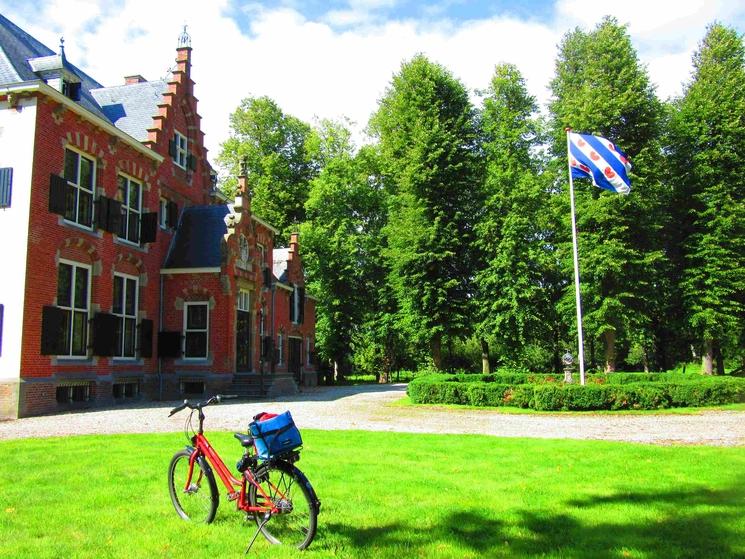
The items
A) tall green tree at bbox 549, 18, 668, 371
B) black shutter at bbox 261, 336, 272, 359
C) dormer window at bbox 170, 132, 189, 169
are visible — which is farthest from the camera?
tall green tree at bbox 549, 18, 668, 371

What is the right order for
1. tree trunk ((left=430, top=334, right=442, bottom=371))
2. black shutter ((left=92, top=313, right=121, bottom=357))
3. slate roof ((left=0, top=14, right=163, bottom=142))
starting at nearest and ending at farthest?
slate roof ((left=0, top=14, right=163, bottom=142))
black shutter ((left=92, top=313, right=121, bottom=357))
tree trunk ((left=430, top=334, right=442, bottom=371))

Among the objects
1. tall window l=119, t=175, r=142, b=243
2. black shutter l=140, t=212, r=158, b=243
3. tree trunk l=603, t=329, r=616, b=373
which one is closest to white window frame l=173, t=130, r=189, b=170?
tall window l=119, t=175, r=142, b=243

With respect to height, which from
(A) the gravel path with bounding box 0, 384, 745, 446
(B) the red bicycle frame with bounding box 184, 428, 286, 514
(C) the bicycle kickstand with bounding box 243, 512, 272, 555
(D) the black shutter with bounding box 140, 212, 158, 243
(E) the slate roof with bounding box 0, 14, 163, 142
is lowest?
(A) the gravel path with bounding box 0, 384, 745, 446

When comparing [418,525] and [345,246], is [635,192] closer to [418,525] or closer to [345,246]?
[345,246]

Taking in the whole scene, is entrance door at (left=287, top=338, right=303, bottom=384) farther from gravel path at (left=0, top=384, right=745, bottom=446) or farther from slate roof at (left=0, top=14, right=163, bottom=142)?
gravel path at (left=0, top=384, right=745, bottom=446)

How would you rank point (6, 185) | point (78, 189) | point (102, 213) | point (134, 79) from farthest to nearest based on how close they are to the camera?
point (134, 79) → point (102, 213) → point (78, 189) → point (6, 185)

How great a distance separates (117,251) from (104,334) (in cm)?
322

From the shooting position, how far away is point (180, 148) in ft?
88.4

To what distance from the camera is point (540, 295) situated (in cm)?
3278

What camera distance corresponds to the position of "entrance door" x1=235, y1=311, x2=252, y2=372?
26.4m

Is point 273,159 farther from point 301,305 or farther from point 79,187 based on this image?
point 79,187

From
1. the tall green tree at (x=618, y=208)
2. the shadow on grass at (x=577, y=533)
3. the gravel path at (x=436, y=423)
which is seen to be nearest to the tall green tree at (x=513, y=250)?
the tall green tree at (x=618, y=208)

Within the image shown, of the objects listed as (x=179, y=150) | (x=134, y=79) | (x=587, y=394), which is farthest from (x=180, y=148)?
(x=587, y=394)

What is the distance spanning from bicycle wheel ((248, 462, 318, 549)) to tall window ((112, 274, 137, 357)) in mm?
18156
